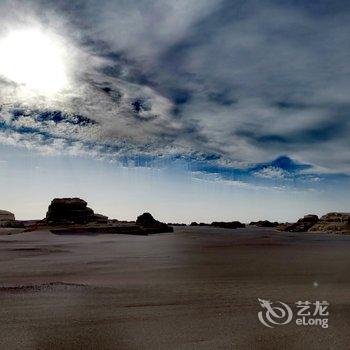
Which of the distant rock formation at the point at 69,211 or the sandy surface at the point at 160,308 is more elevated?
the distant rock formation at the point at 69,211

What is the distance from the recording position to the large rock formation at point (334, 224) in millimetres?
86250

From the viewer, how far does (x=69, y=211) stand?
77.2m

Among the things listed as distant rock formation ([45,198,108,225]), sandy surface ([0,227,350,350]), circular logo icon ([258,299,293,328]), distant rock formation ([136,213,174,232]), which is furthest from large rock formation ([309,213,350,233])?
circular logo icon ([258,299,293,328])

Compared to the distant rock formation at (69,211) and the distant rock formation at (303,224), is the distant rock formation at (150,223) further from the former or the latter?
the distant rock formation at (303,224)

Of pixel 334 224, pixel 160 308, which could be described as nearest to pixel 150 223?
pixel 334 224

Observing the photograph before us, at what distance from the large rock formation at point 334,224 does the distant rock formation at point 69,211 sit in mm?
56558

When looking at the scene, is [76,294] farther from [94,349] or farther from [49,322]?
[94,349]

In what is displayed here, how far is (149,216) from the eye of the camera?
80.9 metres

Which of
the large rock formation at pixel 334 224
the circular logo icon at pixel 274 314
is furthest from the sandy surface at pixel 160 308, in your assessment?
the large rock formation at pixel 334 224

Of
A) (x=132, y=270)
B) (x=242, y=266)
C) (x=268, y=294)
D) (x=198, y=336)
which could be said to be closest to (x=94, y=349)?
(x=198, y=336)

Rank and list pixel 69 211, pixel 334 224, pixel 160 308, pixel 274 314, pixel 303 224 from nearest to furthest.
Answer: pixel 274 314 < pixel 160 308 < pixel 69 211 < pixel 334 224 < pixel 303 224

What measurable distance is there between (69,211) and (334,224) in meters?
67.9

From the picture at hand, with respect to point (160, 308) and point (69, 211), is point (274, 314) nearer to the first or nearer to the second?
point (160, 308)

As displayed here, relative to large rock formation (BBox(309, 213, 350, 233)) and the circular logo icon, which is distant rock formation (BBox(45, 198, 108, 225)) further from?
the circular logo icon
